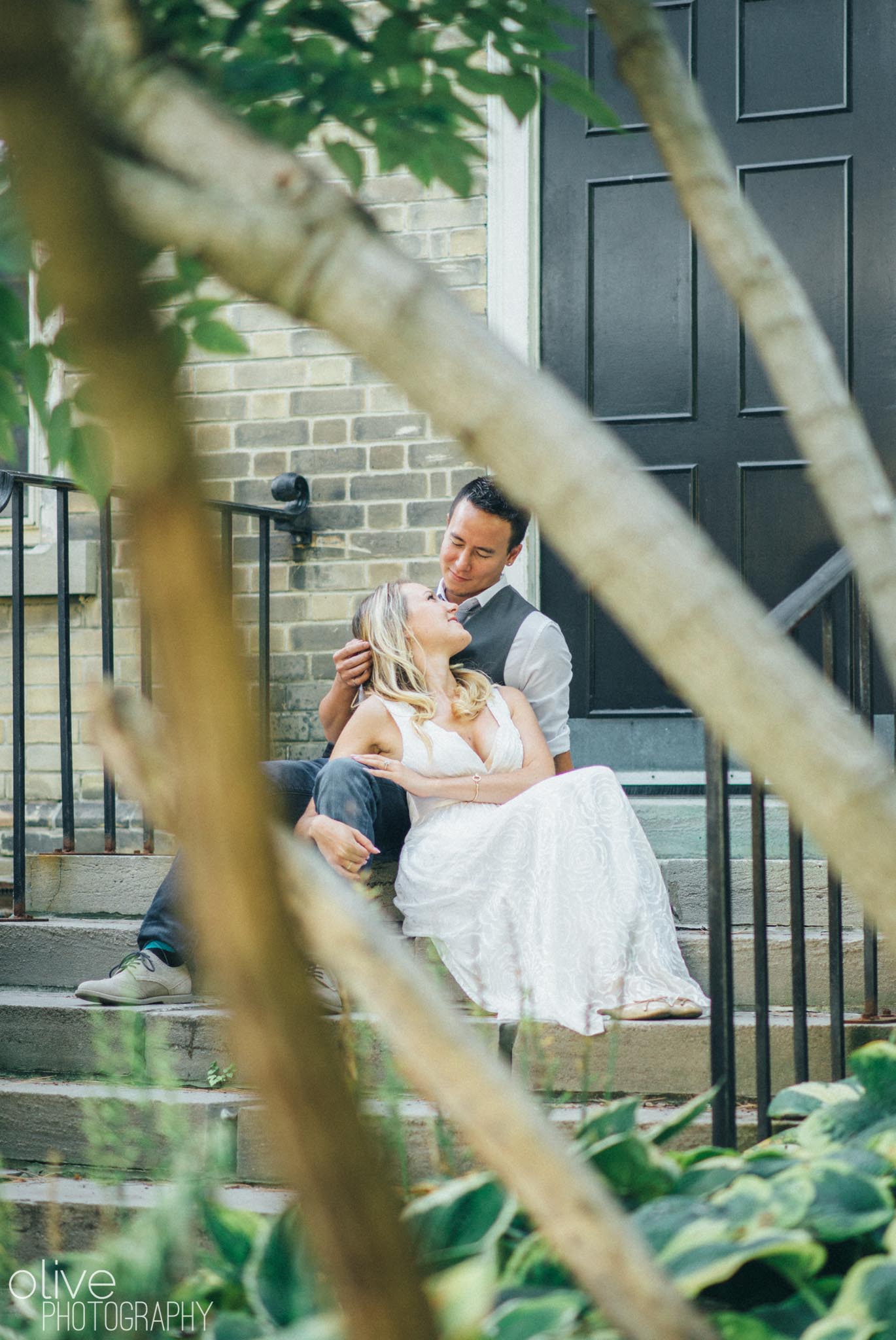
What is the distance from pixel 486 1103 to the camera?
750 millimetres

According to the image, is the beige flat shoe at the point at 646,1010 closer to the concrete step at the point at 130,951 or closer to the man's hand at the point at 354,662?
the concrete step at the point at 130,951

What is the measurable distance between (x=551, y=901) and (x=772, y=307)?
247cm

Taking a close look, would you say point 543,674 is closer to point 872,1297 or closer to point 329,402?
point 329,402

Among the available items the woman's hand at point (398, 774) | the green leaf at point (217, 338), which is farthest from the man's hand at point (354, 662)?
the green leaf at point (217, 338)

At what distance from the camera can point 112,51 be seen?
2.94 ft

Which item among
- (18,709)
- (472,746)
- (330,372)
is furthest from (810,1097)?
(330,372)

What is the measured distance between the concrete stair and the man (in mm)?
143

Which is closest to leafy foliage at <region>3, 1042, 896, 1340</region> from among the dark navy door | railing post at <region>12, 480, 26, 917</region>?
railing post at <region>12, 480, 26, 917</region>

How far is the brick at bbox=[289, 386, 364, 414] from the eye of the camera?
4941mm

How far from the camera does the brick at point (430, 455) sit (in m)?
4.80

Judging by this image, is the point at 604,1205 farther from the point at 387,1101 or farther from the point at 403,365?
the point at 387,1101

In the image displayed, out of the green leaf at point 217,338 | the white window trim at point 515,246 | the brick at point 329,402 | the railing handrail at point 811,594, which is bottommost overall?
the railing handrail at point 811,594

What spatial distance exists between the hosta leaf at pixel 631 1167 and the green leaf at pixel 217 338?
3.40 feet

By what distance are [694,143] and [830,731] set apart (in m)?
0.59
